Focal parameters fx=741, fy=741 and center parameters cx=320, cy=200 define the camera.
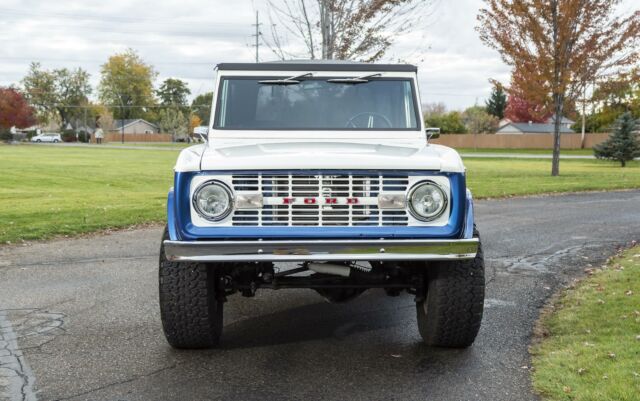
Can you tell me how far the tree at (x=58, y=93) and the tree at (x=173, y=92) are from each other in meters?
13.8

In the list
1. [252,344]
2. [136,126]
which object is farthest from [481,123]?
[252,344]

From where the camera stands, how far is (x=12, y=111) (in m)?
83.2

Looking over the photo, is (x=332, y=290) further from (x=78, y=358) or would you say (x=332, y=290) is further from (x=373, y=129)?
(x=78, y=358)

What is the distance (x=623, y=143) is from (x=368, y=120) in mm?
29963

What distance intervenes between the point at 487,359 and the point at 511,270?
3.47 m

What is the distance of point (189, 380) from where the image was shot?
4.49 metres

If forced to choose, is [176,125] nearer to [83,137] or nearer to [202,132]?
[83,137]

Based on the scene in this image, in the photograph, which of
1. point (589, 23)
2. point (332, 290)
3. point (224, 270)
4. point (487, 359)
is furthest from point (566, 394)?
point (589, 23)

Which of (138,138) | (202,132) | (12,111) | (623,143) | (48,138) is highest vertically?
(12,111)

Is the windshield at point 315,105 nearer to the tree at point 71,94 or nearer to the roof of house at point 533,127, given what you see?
the roof of house at point 533,127

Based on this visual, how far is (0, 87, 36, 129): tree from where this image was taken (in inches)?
3253

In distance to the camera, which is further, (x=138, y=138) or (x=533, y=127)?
(x=138, y=138)

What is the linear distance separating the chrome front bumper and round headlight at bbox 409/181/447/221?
243 millimetres

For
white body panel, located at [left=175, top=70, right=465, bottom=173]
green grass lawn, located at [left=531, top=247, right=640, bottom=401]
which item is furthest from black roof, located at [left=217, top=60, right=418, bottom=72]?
green grass lawn, located at [left=531, top=247, right=640, bottom=401]
